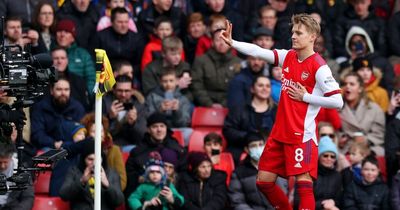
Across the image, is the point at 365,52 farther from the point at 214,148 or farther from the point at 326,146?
the point at 214,148

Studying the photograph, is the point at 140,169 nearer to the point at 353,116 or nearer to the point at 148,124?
the point at 148,124

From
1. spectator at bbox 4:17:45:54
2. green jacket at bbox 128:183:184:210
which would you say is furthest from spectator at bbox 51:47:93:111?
green jacket at bbox 128:183:184:210

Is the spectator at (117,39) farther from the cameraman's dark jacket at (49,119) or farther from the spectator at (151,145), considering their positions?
the spectator at (151,145)

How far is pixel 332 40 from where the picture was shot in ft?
70.2

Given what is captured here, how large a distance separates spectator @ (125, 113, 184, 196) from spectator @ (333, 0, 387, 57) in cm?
429

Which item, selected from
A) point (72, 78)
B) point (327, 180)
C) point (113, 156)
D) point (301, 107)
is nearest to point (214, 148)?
point (113, 156)

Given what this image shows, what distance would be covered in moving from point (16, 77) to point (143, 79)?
5.86 meters

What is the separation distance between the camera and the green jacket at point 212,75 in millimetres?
19875

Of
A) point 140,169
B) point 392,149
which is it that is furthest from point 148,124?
point 392,149

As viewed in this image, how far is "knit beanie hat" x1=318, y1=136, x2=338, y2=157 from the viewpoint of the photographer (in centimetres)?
1788

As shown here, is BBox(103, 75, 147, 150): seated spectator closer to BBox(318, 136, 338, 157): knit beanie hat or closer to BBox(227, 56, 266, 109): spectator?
BBox(227, 56, 266, 109): spectator

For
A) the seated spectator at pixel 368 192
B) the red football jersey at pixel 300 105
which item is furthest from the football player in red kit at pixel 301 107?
the seated spectator at pixel 368 192

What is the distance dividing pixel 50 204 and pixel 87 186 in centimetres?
70

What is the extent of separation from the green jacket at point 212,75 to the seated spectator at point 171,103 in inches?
20.3
